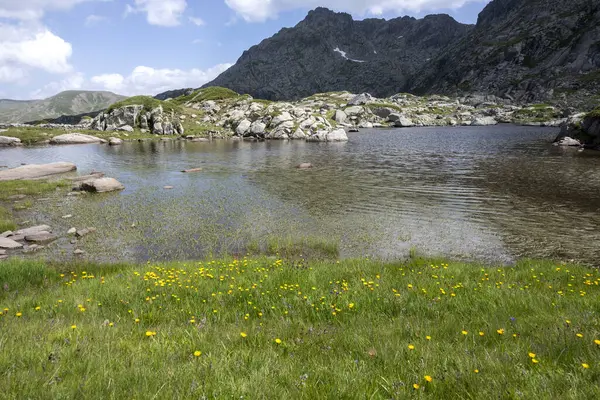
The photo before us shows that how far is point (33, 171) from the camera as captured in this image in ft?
128

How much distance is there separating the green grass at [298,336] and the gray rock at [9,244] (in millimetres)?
8141

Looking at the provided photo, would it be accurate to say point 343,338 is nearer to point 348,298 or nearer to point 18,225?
point 348,298

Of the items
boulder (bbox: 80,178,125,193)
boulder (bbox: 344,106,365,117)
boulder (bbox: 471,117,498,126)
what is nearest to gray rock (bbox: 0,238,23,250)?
boulder (bbox: 80,178,125,193)

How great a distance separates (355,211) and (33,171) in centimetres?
3797

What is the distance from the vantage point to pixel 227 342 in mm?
5559

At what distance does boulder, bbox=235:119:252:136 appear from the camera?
108688 mm

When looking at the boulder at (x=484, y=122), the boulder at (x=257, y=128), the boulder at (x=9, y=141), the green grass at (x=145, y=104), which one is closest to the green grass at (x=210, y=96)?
the green grass at (x=145, y=104)

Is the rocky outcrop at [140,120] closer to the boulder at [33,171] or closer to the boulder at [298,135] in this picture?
→ the boulder at [298,135]

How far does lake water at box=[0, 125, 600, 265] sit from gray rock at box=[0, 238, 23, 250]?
1.72m

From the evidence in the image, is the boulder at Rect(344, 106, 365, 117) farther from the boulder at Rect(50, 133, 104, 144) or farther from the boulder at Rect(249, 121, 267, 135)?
the boulder at Rect(50, 133, 104, 144)

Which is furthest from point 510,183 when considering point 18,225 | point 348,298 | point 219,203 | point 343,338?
point 18,225

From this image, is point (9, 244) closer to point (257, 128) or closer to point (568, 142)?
point (568, 142)

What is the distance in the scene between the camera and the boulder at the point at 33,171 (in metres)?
36.7

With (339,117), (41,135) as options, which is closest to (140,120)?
(41,135)
